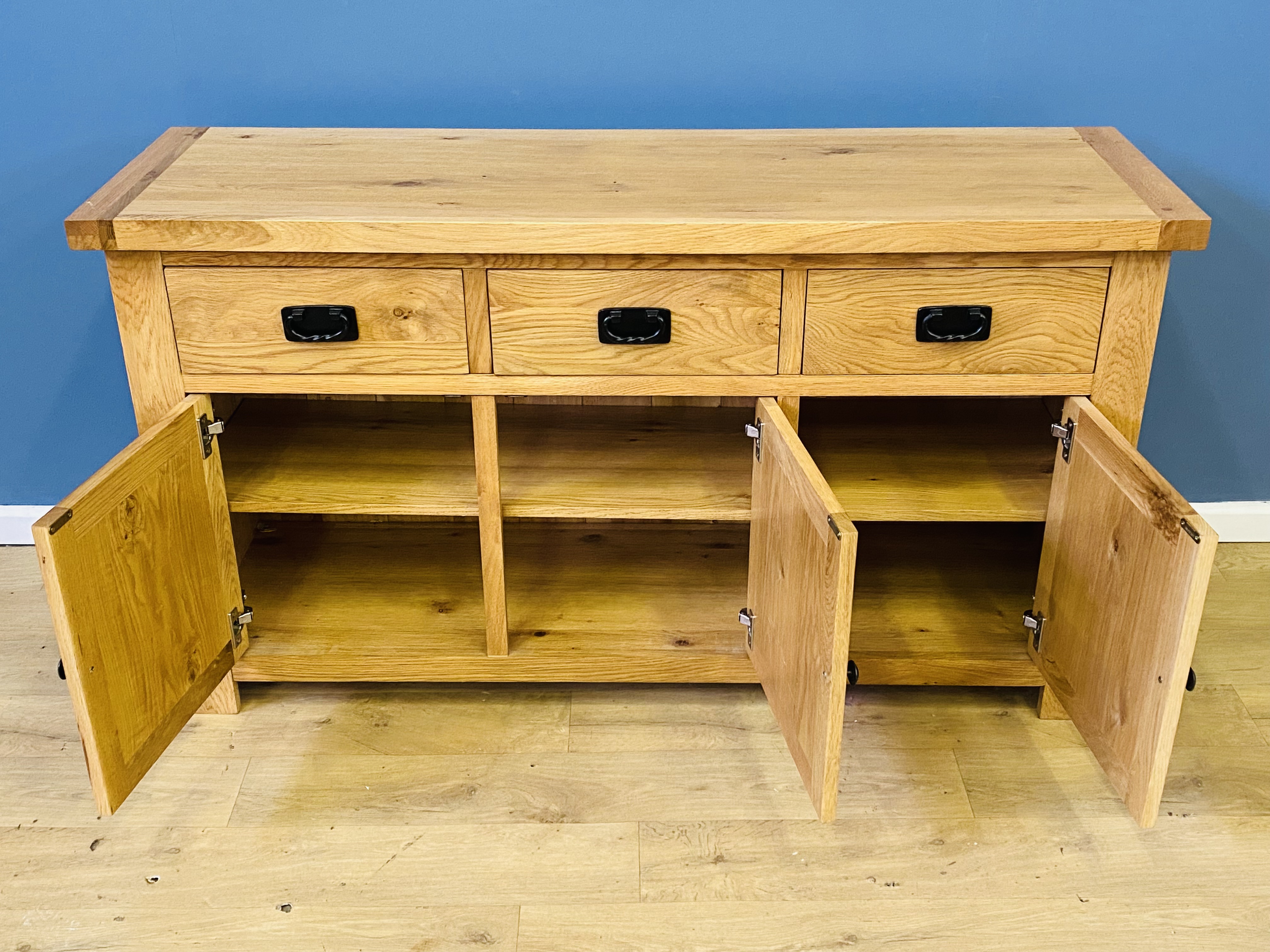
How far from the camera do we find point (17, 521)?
2377 millimetres

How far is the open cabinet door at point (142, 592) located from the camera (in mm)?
1400

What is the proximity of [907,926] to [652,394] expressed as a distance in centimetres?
79

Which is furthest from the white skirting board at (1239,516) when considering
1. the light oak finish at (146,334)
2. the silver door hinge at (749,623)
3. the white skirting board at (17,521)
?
the white skirting board at (17,521)

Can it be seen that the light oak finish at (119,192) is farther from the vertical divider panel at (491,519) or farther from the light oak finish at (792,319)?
the light oak finish at (792,319)

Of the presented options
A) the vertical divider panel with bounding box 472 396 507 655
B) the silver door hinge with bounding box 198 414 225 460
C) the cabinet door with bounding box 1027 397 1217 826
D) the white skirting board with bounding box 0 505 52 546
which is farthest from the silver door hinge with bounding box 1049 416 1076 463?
the white skirting board with bounding box 0 505 52 546

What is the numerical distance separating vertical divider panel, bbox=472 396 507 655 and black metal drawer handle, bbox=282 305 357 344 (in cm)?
20

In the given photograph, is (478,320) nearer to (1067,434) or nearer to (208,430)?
(208,430)

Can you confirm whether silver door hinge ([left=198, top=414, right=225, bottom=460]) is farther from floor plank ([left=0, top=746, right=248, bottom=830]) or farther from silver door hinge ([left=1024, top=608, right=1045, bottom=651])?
silver door hinge ([left=1024, top=608, right=1045, bottom=651])

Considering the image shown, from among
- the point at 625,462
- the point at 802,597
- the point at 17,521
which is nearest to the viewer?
the point at 802,597

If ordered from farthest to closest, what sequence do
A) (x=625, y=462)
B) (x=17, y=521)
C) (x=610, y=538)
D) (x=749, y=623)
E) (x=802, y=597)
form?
1. (x=17, y=521)
2. (x=610, y=538)
3. (x=625, y=462)
4. (x=749, y=623)
5. (x=802, y=597)


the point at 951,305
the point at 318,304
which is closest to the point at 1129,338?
the point at 951,305

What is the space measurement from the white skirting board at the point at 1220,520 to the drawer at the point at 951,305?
87 cm

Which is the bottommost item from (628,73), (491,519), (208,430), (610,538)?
(610,538)

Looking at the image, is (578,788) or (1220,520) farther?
(1220,520)
